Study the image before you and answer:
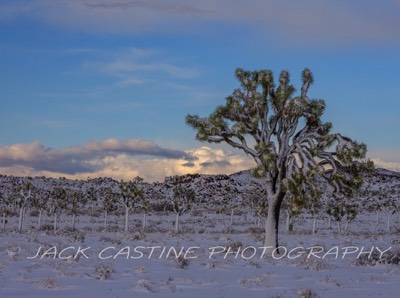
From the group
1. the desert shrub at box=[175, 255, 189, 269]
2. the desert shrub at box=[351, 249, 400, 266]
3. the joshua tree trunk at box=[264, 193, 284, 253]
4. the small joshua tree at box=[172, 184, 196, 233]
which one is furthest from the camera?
the small joshua tree at box=[172, 184, 196, 233]

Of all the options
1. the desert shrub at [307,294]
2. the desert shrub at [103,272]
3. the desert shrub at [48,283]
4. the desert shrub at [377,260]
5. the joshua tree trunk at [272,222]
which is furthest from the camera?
the joshua tree trunk at [272,222]

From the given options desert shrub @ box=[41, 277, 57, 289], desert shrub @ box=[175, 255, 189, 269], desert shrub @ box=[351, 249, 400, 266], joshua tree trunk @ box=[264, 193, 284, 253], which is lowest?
desert shrub @ box=[41, 277, 57, 289]

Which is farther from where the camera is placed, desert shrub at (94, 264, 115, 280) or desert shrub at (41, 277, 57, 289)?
desert shrub at (94, 264, 115, 280)

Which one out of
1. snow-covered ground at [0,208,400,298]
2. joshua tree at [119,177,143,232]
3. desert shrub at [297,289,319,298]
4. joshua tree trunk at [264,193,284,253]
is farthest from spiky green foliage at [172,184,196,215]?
desert shrub at [297,289,319,298]

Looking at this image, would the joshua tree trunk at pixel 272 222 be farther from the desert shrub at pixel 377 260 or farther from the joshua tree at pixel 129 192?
the joshua tree at pixel 129 192

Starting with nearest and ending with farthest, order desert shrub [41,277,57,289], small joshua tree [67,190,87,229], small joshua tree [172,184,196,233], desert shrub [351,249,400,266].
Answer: desert shrub [41,277,57,289] < desert shrub [351,249,400,266] < small joshua tree [67,190,87,229] < small joshua tree [172,184,196,233]

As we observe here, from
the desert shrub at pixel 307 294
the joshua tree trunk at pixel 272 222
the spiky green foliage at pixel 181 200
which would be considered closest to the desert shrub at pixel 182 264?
the desert shrub at pixel 307 294

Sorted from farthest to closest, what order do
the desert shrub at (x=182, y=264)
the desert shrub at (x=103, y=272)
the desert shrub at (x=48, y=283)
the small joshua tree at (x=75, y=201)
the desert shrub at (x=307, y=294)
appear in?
the small joshua tree at (x=75, y=201) → the desert shrub at (x=182, y=264) → the desert shrub at (x=103, y=272) → the desert shrub at (x=48, y=283) → the desert shrub at (x=307, y=294)

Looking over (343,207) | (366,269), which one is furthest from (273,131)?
(343,207)

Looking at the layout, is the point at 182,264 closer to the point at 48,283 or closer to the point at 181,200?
the point at 48,283

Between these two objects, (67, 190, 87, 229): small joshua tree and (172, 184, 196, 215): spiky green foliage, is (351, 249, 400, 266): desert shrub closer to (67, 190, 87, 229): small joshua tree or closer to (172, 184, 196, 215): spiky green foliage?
(172, 184, 196, 215): spiky green foliage

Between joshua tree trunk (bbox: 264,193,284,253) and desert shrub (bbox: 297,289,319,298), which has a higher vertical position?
joshua tree trunk (bbox: 264,193,284,253)

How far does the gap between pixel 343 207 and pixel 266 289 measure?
176ft

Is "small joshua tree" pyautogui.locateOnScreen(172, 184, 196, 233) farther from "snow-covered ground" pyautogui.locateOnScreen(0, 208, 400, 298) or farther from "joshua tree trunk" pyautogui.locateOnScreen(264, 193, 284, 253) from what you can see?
"snow-covered ground" pyautogui.locateOnScreen(0, 208, 400, 298)
